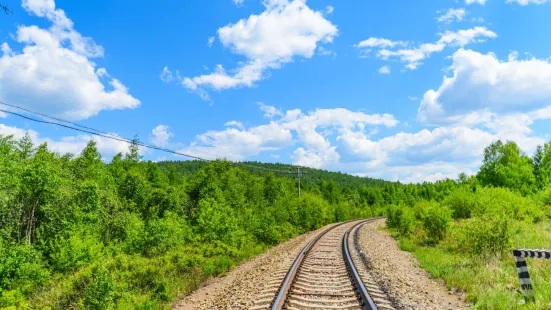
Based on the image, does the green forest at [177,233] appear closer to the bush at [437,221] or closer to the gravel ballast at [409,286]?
the bush at [437,221]

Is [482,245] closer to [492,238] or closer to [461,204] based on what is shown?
[492,238]

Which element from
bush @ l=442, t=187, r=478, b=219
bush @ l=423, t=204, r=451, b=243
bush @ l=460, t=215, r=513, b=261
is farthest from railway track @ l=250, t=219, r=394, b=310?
bush @ l=442, t=187, r=478, b=219

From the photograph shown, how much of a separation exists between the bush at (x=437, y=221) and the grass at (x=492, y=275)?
3.78m

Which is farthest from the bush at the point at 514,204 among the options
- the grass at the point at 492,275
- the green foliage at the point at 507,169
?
the green foliage at the point at 507,169

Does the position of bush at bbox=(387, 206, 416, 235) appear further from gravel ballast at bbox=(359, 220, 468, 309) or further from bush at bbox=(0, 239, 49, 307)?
bush at bbox=(0, 239, 49, 307)

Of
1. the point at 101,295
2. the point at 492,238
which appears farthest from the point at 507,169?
the point at 101,295

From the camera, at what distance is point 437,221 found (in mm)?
18828

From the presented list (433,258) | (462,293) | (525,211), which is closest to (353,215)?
(525,211)

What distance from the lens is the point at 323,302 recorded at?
7.34 m

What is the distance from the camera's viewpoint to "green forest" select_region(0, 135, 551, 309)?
34.2 ft

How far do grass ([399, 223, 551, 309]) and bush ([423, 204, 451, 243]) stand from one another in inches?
149

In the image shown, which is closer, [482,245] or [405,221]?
[482,245]

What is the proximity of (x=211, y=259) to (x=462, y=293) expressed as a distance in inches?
336

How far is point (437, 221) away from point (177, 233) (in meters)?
14.6
